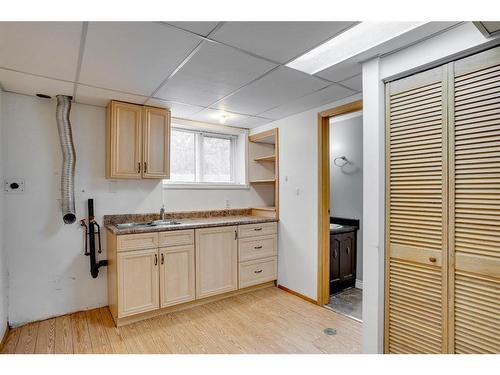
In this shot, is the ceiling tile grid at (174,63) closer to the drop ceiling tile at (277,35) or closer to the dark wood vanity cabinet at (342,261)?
the drop ceiling tile at (277,35)

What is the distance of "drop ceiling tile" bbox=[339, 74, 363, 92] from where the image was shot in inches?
89.4

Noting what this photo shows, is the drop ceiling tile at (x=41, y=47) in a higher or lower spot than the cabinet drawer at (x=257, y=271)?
higher

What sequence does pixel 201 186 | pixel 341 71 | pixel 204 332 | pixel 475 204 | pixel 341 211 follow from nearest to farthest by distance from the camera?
pixel 475 204
pixel 341 71
pixel 204 332
pixel 201 186
pixel 341 211

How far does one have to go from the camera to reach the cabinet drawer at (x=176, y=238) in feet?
9.00

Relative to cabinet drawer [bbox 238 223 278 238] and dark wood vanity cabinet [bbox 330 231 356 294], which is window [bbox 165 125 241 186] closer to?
cabinet drawer [bbox 238 223 278 238]

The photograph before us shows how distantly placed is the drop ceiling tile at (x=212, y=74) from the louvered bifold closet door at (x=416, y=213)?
3.27 feet

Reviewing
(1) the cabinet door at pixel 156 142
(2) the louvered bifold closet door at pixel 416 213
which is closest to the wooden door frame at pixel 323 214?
(2) the louvered bifold closet door at pixel 416 213

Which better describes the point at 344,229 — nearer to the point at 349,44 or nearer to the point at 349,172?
the point at 349,172

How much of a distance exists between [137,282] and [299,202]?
6.41 feet

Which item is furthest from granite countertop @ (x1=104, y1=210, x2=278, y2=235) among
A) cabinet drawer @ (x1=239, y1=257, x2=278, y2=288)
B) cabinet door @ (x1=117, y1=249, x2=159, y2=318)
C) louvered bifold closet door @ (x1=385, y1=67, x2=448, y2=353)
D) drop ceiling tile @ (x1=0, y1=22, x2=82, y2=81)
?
louvered bifold closet door @ (x1=385, y1=67, x2=448, y2=353)

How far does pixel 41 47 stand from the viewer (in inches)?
67.5

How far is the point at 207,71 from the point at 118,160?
1.41 meters

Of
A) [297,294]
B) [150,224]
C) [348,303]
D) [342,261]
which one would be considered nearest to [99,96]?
[150,224]
